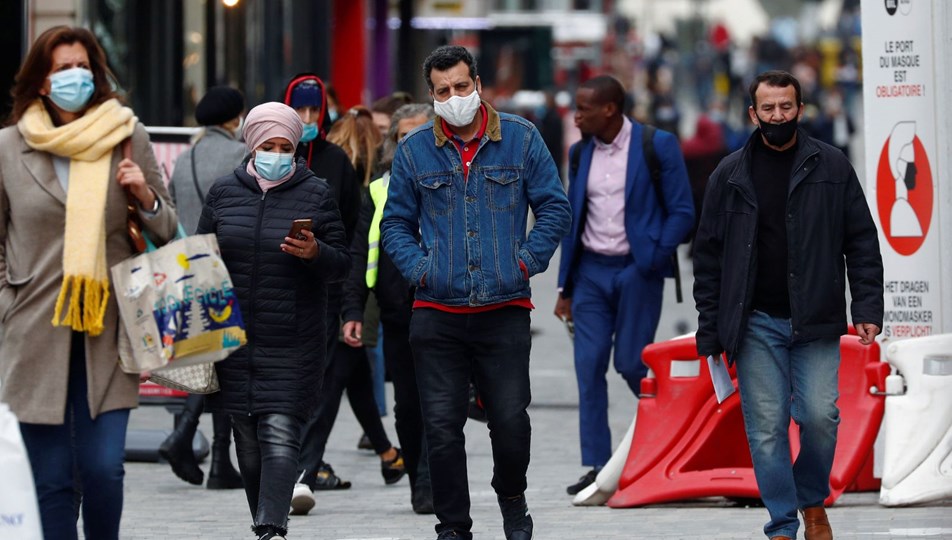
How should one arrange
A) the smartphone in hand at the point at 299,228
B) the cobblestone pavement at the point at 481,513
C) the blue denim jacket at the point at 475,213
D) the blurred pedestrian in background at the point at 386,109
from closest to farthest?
1. the smartphone in hand at the point at 299,228
2. the blue denim jacket at the point at 475,213
3. the cobblestone pavement at the point at 481,513
4. the blurred pedestrian in background at the point at 386,109

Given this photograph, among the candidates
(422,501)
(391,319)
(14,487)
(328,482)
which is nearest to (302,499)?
(422,501)

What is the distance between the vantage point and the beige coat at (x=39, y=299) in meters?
6.14

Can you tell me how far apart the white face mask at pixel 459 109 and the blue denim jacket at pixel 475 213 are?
0.34ft

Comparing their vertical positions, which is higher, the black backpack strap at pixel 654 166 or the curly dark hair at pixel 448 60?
the curly dark hair at pixel 448 60

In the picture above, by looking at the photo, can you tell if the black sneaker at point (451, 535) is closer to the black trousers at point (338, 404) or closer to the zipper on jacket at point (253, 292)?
the zipper on jacket at point (253, 292)

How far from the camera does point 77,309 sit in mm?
6078

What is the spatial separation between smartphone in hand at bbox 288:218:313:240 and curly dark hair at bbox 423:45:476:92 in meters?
0.67

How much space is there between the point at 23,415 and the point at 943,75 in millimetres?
4765

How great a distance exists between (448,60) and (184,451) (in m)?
3.40

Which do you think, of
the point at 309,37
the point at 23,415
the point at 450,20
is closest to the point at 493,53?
the point at 450,20

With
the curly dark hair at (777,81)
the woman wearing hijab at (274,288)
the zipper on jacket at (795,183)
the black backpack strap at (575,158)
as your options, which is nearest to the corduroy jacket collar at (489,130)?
the woman wearing hijab at (274,288)

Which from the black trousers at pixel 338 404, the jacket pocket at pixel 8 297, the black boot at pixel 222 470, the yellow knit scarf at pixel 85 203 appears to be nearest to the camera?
the yellow knit scarf at pixel 85 203

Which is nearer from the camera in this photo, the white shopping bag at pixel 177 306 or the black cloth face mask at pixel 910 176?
the white shopping bag at pixel 177 306

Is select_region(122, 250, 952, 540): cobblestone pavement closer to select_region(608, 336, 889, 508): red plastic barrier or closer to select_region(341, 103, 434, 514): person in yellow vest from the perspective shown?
select_region(608, 336, 889, 508): red plastic barrier
